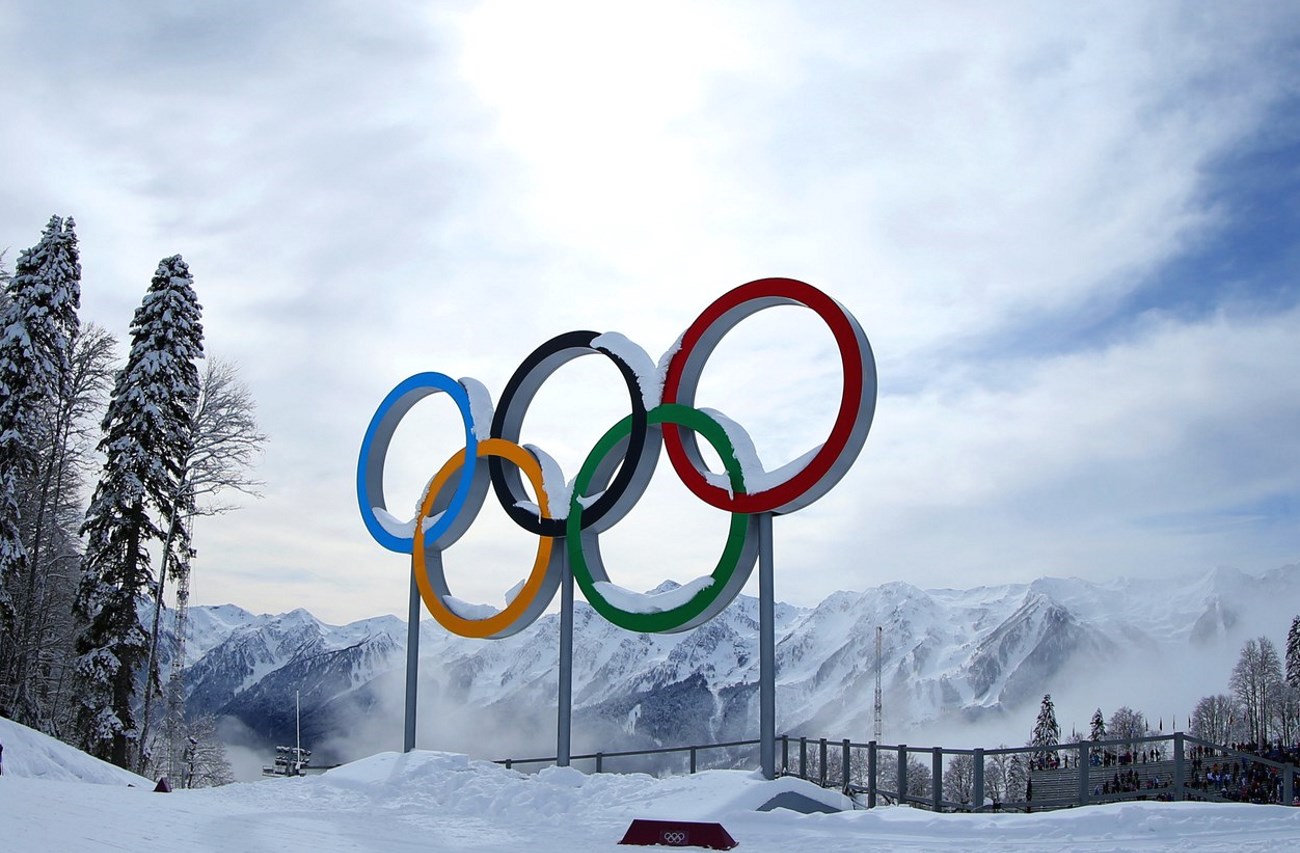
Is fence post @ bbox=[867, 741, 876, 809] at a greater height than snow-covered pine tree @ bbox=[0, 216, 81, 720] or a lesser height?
lesser

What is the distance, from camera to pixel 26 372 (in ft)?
89.9

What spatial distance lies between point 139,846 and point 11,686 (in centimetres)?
2210

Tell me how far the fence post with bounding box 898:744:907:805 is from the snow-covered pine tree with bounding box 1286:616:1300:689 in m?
54.4

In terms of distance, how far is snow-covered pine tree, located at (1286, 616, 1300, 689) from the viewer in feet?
205

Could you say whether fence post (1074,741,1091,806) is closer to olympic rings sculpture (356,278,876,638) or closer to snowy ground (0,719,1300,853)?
snowy ground (0,719,1300,853)

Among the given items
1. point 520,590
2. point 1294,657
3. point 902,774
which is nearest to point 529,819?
point 902,774

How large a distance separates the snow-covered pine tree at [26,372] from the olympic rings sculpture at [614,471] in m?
8.17

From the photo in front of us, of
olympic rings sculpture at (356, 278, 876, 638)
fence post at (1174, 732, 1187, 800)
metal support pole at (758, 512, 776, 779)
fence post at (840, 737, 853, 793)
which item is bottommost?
fence post at (840, 737, 853, 793)

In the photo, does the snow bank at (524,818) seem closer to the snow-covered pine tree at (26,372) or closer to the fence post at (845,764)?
the fence post at (845,764)

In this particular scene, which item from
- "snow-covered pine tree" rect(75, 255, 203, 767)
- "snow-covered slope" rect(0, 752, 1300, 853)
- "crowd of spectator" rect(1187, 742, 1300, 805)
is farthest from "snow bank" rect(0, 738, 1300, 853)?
"snow-covered pine tree" rect(75, 255, 203, 767)

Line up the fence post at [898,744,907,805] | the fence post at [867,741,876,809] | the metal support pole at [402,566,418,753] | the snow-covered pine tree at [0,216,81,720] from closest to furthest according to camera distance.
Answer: the fence post at [898,744,907,805]
the fence post at [867,741,876,809]
the metal support pole at [402,566,418,753]
the snow-covered pine tree at [0,216,81,720]

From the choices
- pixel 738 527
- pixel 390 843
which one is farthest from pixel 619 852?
pixel 738 527

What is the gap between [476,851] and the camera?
1318 cm

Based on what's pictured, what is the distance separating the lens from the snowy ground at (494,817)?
1198 centimetres
